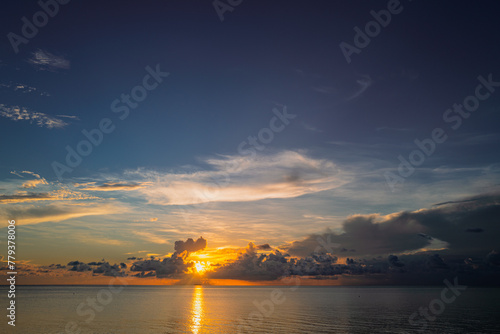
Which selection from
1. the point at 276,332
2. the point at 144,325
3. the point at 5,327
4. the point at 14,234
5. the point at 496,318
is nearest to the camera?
the point at 14,234

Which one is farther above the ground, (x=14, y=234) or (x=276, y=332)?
(x=14, y=234)

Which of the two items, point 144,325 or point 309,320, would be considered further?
point 309,320

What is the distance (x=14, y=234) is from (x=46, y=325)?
55817mm

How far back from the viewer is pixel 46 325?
89938mm

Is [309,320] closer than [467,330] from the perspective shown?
No

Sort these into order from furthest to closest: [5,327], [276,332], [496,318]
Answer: [496,318] → [5,327] → [276,332]

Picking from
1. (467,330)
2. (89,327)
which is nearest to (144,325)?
(89,327)

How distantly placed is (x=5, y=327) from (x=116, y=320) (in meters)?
28.5

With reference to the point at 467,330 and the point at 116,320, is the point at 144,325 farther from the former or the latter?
the point at 467,330

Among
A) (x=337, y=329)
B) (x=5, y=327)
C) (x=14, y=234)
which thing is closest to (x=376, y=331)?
(x=337, y=329)

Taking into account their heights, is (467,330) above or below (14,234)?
below

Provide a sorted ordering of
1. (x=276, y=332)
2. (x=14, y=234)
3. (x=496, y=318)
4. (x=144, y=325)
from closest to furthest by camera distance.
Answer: (x=14, y=234) → (x=276, y=332) → (x=144, y=325) → (x=496, y=318)

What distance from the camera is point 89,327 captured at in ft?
283

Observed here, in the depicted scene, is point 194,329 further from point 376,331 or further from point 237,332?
point 376,331
